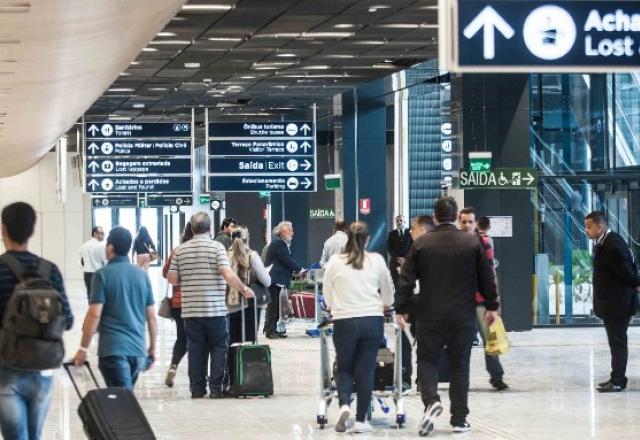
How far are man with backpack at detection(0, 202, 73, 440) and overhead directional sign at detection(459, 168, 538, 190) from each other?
1372cm

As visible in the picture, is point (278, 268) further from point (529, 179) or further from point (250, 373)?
point (250, 373)

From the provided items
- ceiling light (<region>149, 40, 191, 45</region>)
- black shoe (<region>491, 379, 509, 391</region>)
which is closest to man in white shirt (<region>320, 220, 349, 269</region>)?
ceiling light (<region>149, 40, 191, 45</region>)

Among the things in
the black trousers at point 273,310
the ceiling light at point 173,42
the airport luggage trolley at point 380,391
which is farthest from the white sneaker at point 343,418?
the black trousers at point 273,310

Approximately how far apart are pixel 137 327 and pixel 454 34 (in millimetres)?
3292

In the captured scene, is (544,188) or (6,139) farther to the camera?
(6,139)

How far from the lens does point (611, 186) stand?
2317 cm

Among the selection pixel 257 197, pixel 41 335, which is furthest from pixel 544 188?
pixel 257 197

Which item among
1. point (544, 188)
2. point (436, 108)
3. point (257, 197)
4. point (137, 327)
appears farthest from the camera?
point (257, 197)

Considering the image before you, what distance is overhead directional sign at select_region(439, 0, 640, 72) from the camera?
21.9 ft

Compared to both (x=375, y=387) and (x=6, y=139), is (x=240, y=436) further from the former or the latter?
(x=6, y=139)

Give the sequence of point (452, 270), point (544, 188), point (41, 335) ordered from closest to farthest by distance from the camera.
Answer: point (41, 335)
point (452, 270)
point (544, 188)

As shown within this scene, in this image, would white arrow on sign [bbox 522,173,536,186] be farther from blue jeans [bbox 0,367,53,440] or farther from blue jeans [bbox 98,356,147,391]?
blue jeans [bbox 0,367,53,440]

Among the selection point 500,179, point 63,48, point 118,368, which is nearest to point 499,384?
point 63,48

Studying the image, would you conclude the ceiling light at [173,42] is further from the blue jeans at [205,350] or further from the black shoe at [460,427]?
the black shoe at [460,427]
